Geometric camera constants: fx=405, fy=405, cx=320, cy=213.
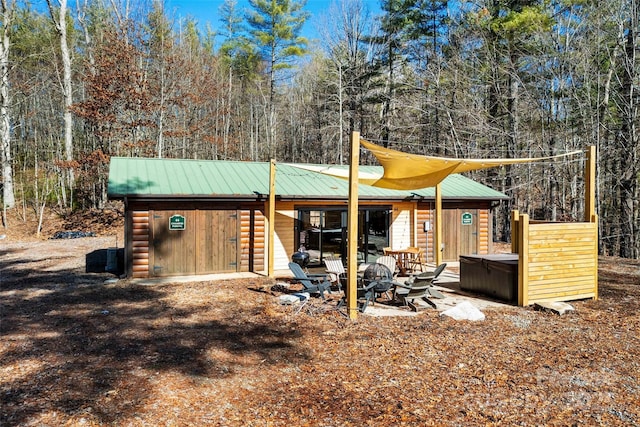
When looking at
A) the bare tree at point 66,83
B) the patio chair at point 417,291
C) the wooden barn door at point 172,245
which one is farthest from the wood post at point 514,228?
the bare tree at point 66,83

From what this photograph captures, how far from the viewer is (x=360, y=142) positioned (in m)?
6.52

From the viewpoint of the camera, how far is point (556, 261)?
742cm

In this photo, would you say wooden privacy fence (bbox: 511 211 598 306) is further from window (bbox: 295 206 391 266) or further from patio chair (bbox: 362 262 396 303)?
window (bbox: 295 206 391 266)

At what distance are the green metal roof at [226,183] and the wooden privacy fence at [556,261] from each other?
453 cm

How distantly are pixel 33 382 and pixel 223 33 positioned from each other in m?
25.0

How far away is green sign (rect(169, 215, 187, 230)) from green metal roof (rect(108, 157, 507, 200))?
61cm

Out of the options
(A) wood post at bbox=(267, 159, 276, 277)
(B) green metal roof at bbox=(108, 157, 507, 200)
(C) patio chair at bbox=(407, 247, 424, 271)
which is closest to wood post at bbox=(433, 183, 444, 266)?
(C) patio chair at bbox=(407, 247, 424, 271)

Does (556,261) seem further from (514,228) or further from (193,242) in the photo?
(193,242)

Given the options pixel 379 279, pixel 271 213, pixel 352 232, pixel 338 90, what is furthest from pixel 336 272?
pixel 338 90

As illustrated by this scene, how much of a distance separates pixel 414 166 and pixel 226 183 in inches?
204

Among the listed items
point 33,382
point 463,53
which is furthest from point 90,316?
point 463,53

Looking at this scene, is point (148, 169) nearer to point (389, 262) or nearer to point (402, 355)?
point (389, 262)

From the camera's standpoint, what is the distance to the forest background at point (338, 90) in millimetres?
14828

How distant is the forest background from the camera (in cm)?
1483
